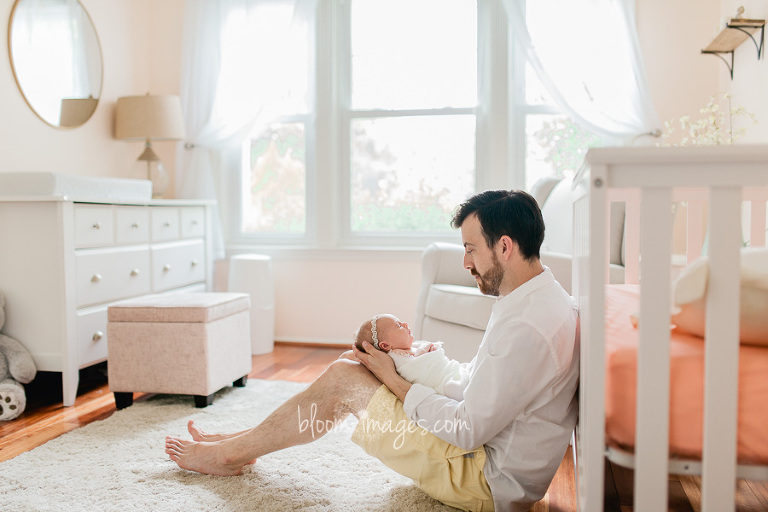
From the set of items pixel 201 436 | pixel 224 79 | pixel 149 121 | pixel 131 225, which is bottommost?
pixel 201 436

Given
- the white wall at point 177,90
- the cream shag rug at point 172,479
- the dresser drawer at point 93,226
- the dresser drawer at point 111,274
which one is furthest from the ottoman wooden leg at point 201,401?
the white wall at point 177,90

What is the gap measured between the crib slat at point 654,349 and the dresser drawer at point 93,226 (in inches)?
92.4

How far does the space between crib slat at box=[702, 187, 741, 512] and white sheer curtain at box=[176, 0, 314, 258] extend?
3.21m

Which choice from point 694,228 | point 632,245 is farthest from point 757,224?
point 632,245

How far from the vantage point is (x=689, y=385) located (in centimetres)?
111

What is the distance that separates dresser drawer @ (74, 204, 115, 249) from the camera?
2.71 m

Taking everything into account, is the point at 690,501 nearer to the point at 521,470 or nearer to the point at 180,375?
the point at 521,470

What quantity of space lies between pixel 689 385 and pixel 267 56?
3328 mm

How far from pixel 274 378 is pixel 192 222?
1.06 metres

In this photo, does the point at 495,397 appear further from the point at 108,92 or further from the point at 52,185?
the point at 108,92

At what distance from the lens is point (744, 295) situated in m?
1.11

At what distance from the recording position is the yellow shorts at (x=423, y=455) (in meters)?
1.49

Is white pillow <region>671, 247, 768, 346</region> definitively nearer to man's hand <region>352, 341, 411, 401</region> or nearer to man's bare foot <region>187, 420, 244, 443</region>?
man's hand <region>352, 341, 411, 401</region>

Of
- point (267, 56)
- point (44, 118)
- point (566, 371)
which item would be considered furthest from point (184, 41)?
point (566, 371)
